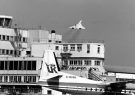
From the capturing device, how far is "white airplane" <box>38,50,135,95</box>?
123 m

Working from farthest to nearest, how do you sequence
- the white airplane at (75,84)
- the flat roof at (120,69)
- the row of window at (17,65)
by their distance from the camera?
the flat roof at (120,69)
the row of window at (17,65)
the white airplane at (75,84)

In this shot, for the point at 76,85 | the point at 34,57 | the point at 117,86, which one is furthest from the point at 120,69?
the point at 76,85

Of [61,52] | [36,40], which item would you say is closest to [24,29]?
[36,40]

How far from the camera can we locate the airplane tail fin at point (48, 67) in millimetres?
124375

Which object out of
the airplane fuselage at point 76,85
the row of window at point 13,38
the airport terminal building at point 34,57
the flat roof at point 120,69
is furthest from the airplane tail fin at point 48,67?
the flat roof at point 120,69

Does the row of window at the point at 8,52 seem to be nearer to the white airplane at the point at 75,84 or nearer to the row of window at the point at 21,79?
the row of window at the point at 21,79

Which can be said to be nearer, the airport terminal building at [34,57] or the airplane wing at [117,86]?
the airplane wing at [117,86]

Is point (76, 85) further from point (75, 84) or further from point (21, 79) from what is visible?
point (21, 79)

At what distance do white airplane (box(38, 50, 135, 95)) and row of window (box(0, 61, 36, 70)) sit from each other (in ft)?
56.9

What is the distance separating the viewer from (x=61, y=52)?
6339 inches

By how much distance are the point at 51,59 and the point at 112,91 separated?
1496 cm

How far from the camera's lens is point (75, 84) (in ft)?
408

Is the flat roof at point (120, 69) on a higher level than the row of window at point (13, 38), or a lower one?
lower

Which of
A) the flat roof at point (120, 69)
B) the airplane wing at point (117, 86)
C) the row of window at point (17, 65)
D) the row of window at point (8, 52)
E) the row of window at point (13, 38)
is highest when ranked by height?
the row of window at point (13, 38)
